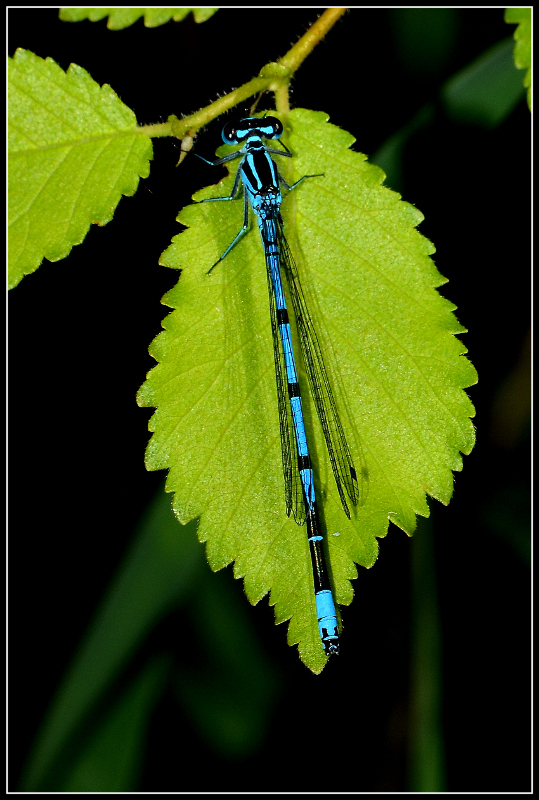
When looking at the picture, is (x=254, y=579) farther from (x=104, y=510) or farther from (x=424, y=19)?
(x=424, y=19)

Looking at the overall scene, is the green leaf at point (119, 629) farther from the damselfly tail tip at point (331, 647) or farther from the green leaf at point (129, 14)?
the green leaf at point (129, 14)

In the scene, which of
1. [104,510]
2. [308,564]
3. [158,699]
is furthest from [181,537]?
[308,564]

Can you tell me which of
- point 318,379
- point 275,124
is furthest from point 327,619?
point 275,124

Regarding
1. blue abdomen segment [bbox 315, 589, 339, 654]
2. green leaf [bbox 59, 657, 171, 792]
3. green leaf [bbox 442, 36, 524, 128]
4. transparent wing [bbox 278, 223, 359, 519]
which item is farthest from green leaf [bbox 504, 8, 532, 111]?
green leaf [bbox 59, 657, 171, 792]

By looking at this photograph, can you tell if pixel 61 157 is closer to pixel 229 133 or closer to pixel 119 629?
A: pixel 229 133

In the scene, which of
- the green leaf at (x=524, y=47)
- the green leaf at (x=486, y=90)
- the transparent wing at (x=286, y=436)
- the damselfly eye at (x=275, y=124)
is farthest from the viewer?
the green leaf at (x=486, y=90)

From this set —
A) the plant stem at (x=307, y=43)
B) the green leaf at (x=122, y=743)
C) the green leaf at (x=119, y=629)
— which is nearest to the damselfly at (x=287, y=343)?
the plant stem at (x=307, y=43)

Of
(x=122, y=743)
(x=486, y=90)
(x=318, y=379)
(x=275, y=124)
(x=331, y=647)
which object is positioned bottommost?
(x=122, y=743)

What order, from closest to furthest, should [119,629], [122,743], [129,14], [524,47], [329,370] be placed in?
[524,47] < [129,14] < [329,370] < [119,629] < [122,743]
